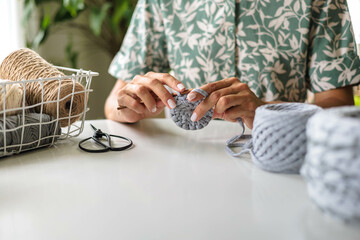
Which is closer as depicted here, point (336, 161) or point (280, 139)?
point (336, 161)

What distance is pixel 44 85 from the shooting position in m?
0.59

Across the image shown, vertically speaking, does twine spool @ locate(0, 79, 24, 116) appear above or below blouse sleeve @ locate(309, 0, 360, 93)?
below

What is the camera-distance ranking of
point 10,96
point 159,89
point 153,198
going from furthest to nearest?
1. point 159,89
2. point 10,96
3. point 153,198

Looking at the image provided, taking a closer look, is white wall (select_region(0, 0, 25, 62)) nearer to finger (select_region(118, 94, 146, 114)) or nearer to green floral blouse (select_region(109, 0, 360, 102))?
green floral blouse (select_region(109, 0, 360, 102))

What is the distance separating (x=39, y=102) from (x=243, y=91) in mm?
364

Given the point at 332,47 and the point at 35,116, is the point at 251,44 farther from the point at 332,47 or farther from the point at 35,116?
the point at 35,116

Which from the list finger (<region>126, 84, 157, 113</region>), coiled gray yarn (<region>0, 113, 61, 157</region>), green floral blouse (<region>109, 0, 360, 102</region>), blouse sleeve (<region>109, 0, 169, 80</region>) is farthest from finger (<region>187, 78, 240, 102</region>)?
blouse sleeve (<region>109, 0, 169, 80</region>)

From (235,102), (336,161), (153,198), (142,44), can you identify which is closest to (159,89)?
(235,102)

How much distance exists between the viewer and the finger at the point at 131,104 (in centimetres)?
75

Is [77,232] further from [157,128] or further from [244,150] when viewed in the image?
[157,128]

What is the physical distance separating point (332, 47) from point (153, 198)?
756mm

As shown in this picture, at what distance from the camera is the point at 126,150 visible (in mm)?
614

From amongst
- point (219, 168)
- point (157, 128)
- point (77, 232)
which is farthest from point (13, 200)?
point (157, 128)

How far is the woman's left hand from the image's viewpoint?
609 mm
